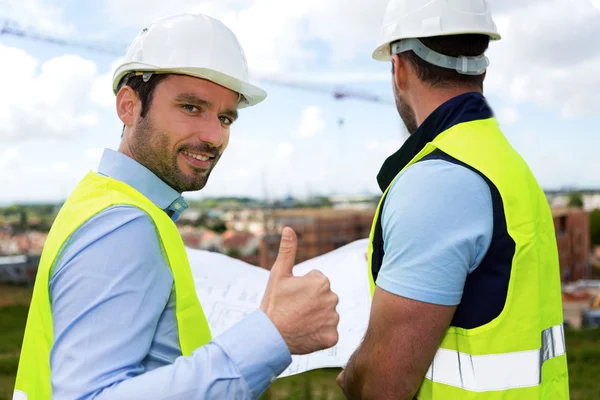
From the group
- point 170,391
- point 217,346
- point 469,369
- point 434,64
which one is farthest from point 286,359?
point 434,64

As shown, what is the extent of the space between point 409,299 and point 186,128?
86cm

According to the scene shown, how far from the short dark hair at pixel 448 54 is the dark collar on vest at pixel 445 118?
0.22 feet

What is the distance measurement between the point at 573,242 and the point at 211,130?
2965 inches

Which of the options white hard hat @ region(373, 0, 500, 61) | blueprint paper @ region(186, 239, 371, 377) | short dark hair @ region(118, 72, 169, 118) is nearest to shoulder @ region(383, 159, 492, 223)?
white hard hat @ region(373, 0, 500, 61)

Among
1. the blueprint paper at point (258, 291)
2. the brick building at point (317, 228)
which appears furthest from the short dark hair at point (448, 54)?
the brick building at point (317, 228)

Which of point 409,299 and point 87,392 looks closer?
point 87,392

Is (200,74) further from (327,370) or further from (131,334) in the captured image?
(327,370)

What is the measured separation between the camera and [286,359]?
132cm

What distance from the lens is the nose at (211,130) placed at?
183 centimetres

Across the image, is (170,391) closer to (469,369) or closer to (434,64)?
(469,369)

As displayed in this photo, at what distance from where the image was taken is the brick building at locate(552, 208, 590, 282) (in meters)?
65.3

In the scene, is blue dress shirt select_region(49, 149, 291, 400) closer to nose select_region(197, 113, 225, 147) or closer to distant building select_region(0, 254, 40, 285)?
nose select_region(197, 113, 225, 147)

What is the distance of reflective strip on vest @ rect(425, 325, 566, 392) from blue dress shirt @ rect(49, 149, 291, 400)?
731 mm

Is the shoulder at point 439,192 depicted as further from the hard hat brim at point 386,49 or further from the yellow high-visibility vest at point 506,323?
the hard hat brim at point 386,49
